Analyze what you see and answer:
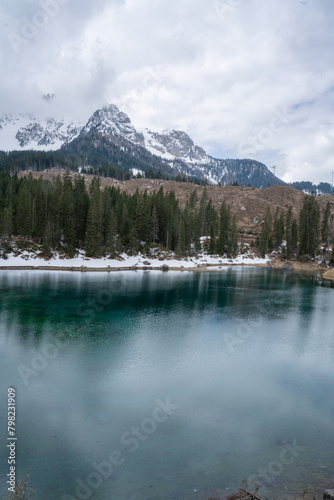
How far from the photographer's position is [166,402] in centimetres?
1459

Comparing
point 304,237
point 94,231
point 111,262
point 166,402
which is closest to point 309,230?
point 304,237

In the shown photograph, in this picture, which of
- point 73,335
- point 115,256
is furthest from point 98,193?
point 73,335

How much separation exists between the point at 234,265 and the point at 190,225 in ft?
64.7

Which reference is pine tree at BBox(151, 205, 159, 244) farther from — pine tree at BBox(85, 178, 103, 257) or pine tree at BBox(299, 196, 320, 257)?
pine tree at BBox(299, 196, 320, 257)

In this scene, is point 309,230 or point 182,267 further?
point 309,230

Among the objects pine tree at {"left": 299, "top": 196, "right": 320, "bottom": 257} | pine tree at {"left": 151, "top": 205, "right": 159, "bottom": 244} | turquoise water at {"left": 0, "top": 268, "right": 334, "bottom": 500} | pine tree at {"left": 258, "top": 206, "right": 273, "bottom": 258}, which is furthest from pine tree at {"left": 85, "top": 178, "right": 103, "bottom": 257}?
pine tree at {"left": 299, "top": 196, "right": 320, "bottom": 257}

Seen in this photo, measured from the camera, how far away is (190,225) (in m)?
105

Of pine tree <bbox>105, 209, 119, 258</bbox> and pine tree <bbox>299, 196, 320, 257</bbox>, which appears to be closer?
pine tree <bbox>105, 209, 119, 258</bbox>

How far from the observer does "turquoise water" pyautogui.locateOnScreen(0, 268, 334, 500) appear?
9.86 meters

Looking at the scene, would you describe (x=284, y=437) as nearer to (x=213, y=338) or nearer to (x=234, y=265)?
(x=213, y=338)

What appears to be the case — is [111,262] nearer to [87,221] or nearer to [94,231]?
Result: [94,231]

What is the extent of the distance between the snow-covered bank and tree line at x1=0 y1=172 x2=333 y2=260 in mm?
2454

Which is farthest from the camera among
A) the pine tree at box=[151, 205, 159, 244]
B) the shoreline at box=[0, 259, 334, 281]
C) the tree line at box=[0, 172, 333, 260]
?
the pine tree at box=[151, 205, 159, 244]

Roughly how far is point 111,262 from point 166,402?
225 feet
